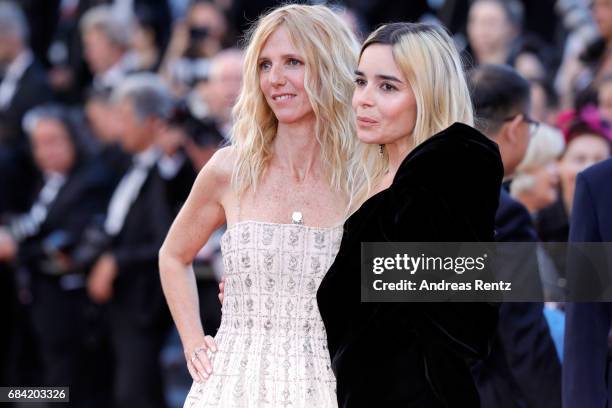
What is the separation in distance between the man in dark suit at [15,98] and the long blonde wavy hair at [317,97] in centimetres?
537

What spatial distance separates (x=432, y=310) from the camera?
12.5ft

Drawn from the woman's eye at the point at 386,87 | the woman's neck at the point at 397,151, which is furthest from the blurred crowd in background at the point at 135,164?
the woman's eye at the point at 386,87

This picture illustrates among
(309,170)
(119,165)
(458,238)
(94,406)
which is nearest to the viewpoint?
(458,238)

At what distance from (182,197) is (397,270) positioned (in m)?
4.54

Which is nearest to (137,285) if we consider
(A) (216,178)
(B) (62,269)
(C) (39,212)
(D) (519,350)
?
(B) (62,269)

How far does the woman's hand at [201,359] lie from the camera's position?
4.43 metres

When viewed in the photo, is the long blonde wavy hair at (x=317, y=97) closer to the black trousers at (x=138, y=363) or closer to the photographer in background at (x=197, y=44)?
the black trousers at (x=138, y=363)

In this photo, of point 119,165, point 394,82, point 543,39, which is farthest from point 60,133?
point 394,82

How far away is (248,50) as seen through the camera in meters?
4.63

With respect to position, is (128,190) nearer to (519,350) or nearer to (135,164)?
(135,164)

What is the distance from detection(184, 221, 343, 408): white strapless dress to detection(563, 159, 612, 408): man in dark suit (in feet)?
2.57

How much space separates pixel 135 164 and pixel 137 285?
903 mm

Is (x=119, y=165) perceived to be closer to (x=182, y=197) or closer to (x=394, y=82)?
(x=182, y=197)

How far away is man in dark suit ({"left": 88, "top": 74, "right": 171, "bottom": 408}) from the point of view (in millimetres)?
8344
